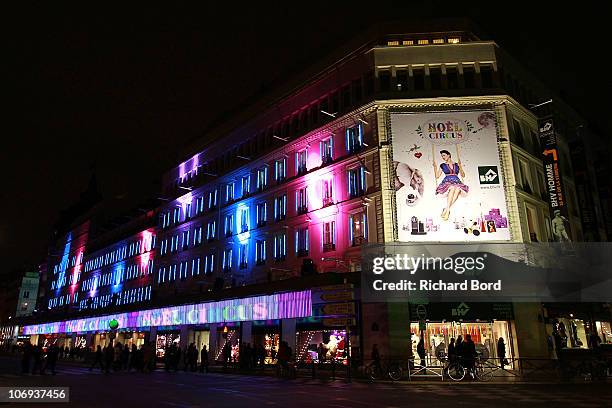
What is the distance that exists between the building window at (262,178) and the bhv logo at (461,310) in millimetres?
19328

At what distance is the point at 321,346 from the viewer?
28312 mm

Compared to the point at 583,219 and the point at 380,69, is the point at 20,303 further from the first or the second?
the point at 583,219

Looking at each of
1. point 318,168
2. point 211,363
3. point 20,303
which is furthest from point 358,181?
point 20,303

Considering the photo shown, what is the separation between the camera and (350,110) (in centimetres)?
3228

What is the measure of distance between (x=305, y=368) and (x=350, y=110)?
57.1 feet

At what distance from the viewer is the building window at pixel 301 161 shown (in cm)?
3600

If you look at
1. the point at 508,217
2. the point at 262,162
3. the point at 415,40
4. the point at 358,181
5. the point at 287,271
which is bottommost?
the point at 287,271

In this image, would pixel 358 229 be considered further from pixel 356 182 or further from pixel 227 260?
pixel 227 260

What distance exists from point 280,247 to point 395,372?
15921 millimetres

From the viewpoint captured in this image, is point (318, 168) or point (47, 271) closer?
point (318, 168)

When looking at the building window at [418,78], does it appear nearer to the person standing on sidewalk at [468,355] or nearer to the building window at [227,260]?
the person standing on sidewalk at [468,355]

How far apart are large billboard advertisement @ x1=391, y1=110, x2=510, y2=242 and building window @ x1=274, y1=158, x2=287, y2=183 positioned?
11.1 metres

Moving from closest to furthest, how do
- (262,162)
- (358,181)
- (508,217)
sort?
(508,217) < (358,181) < (262,162)

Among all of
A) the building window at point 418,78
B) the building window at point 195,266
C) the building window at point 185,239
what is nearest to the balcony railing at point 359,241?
the building window at point 418,78
